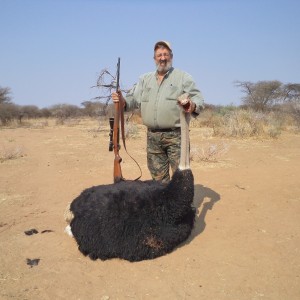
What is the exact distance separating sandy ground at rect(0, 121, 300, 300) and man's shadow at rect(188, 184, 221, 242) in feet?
0.04

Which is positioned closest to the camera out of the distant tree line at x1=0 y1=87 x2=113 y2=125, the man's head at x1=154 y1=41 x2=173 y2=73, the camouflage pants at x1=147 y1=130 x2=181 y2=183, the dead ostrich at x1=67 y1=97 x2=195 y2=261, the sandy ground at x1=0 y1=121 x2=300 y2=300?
the sandy ground at x1=0 y1=121 x2=300 y2=300

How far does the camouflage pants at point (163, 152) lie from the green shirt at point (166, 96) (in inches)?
4.8

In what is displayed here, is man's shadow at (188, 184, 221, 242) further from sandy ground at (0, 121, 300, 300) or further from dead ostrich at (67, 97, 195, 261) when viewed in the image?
dead ostrich at (67, 97, 195, 261)

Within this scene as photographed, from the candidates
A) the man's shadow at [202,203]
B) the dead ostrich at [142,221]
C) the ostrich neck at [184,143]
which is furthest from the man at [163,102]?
the man's shadow at [202,203]

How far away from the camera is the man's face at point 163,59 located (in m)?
4.25

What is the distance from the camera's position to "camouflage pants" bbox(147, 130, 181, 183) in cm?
440

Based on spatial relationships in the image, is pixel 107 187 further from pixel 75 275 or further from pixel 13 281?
pixel 13 281

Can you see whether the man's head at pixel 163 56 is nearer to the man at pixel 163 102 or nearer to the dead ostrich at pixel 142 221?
the man at pixel 163 102

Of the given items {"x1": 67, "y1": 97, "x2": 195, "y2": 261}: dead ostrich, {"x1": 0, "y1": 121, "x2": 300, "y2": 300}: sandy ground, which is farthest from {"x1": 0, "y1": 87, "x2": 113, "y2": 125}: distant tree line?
{"x1": 67, "y1": 97, "x2": 195, "y2": 261}: dead ostrich

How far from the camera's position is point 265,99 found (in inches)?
1185

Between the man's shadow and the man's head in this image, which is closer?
the man's head

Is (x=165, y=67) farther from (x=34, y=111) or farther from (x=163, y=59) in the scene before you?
(x=34, y=111)

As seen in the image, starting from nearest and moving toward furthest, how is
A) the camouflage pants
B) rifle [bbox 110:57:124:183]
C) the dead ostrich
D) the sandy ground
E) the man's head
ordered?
the sandy ground < the dead ostrich < the man's head < the camouflage pants < rifle [bbox 110:57:124:183]

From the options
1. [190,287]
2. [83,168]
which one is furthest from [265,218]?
[83,168]
